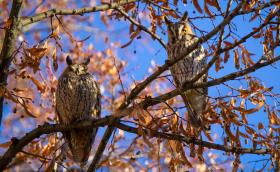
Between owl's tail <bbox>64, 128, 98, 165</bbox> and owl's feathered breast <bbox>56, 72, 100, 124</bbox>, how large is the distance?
0.18 meters

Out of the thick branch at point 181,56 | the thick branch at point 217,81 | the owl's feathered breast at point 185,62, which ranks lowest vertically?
the thick branch at point 217,81

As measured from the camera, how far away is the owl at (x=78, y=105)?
15.1 ft

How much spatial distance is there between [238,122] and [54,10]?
65.7 inches

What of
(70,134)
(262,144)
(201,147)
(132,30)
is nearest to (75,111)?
(70,134)

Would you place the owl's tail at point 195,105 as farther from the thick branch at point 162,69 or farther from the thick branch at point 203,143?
the thick branch at point 162,69

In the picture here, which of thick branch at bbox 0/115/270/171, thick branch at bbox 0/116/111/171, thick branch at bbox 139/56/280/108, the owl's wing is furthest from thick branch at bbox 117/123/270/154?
the owl's wing

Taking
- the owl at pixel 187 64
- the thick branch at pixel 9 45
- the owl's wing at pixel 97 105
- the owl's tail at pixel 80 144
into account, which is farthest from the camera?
the owl's wing at pixel 97 105

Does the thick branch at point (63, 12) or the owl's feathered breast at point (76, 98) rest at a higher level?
the thick branch at point (63, 12)

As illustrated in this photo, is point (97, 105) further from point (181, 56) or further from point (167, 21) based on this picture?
point (181, 56)

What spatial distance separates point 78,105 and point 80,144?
1.30 feet

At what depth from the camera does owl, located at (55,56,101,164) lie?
4.59 metres

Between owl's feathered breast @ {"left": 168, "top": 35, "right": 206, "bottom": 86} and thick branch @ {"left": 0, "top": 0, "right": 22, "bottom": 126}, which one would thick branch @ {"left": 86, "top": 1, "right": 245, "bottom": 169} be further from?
owl's feathered breast @ {"left": 168, "top": 35, "right": 206, "bottom": 86}

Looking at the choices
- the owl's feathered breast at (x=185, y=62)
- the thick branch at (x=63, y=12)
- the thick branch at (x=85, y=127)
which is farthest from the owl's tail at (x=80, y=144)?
the thick branch at (x=63, y=12)

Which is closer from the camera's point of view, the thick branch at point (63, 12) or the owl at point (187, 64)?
the thick branch at point (63, 12)
